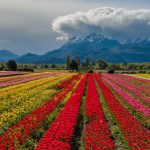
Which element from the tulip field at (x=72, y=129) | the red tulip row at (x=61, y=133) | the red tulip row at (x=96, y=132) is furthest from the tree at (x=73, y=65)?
the red tulip row at (x=61, y=133)

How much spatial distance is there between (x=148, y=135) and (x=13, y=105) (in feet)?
39.0

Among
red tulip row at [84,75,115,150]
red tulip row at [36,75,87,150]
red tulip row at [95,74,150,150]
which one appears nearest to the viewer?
red tulip row at [36,75,87,150]

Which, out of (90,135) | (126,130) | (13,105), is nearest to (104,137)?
(90,135)

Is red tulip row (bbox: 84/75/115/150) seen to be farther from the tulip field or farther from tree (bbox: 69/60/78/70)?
tree (bbox: 69/60/78/70)

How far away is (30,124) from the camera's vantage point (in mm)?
17188

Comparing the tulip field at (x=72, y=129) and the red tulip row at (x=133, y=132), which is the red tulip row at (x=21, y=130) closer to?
the tulip field at (x=72, y=129)

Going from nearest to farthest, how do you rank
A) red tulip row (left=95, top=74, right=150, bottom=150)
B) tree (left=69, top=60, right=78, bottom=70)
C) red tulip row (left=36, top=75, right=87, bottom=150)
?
red tulip row (left=36, top=75, right=87, bottom=150)
red tulip row (left=95, top=74, right=150, bottom=150)
tree (left=69, top=60, right=78, bottom=70)

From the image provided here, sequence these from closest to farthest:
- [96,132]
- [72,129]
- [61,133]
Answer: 1. [61,133]
2. [96,132]
3. [72,129]

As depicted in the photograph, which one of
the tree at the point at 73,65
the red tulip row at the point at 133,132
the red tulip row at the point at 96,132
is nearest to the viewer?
the red tulip row at the point at 96,132

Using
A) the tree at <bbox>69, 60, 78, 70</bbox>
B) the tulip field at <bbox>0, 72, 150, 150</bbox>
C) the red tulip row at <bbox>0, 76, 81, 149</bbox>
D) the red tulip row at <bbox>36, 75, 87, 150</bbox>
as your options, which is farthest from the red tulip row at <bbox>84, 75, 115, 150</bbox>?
the tree at <bbox>69, 60, 78, 70</bbox>

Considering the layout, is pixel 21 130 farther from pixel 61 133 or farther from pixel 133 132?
pixel 133 132

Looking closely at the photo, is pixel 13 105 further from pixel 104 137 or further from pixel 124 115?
pixel 104 137

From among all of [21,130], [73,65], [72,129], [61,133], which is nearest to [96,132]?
[72,129]

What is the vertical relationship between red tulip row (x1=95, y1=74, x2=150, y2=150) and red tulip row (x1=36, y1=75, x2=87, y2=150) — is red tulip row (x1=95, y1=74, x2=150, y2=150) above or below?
below
